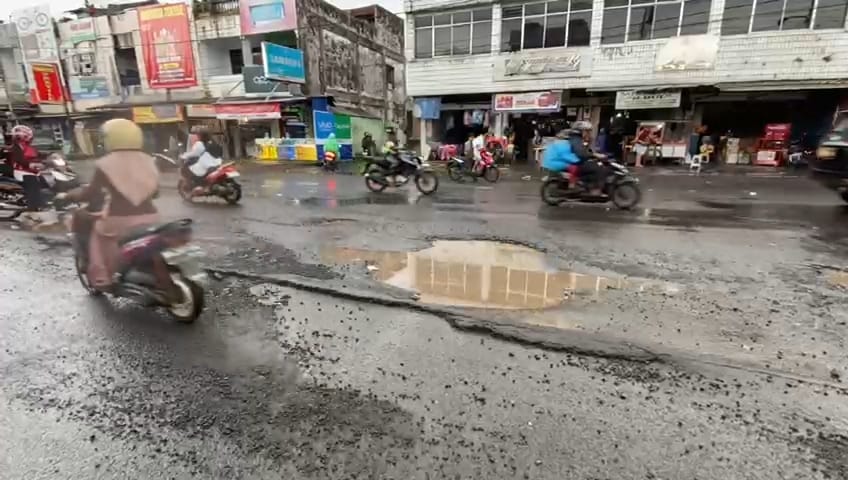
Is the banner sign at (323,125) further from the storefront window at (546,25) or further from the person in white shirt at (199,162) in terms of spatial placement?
the person in white shirt at (199,162)

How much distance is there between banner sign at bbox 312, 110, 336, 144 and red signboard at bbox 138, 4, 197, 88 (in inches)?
326

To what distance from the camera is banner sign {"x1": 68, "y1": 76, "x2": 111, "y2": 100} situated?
25.2 meters

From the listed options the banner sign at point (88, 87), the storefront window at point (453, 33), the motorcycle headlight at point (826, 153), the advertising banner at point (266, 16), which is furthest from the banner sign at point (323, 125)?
the motorcycle headlight at point (826, 153)

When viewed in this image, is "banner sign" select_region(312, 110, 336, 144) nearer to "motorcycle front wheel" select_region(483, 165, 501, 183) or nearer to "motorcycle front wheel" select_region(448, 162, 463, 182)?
"motorcycle front wheel" select_region(448, 162, 463, 182)

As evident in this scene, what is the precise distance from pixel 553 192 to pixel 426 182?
345 cm

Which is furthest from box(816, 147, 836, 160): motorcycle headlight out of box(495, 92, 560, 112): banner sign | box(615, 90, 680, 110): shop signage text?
box(495, 92, 560, 112): banner sign

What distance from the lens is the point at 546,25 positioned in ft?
59.2

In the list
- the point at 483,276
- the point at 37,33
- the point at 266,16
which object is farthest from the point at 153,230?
the point at 37,33

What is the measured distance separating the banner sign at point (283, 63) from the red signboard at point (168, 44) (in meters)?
6.75

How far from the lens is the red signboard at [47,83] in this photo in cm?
2497

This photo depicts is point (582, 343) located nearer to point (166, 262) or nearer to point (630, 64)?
point (166, 262)

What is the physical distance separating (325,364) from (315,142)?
1836 cm

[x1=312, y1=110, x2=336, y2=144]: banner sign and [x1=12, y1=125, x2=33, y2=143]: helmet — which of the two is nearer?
[x1=12, y1=125, x2=33, y2=143]: helmet

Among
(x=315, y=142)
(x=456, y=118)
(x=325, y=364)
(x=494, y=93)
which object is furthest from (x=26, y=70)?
(x=325, y=364)
